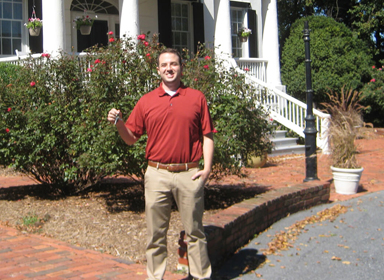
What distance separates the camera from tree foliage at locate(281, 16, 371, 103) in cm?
1758

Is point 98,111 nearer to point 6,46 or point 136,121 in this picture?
point 136,121

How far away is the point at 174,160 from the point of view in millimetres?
3717

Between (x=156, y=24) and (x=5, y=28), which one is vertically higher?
(x=156, y=24)

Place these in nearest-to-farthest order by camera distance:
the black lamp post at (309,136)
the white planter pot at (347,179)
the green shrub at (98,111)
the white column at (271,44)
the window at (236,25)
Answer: the green shrub at (98,111) → the white planter pot at (347,179) → the black lamp post at (309,136) → the white column at (271,44) → the window at (236,25)

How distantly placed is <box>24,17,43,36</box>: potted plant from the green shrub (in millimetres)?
5041

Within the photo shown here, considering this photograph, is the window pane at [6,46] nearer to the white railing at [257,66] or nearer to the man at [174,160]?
the white railing at [257,66]

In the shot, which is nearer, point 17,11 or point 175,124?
point 175,124

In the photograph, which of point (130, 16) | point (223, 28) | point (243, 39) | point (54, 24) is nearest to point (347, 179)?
point (130, 16)

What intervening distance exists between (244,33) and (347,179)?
28.2ft

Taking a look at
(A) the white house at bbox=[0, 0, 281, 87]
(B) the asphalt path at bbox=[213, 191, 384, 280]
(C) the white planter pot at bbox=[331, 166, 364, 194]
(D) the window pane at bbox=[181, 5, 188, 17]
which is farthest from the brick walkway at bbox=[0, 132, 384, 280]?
(D) the window pane at bbox=[181, 5, 188, 17]

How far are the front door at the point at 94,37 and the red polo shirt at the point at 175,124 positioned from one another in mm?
9816

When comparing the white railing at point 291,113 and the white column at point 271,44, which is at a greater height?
the white column at point 271,44

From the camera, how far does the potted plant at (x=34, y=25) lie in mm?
11852

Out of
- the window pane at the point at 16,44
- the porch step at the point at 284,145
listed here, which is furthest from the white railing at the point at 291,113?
the window pane at the point at 16,44
